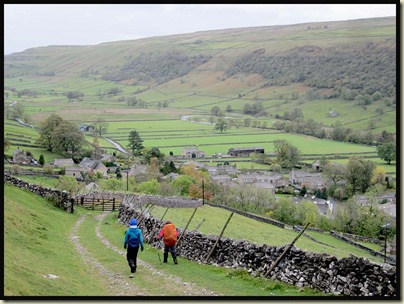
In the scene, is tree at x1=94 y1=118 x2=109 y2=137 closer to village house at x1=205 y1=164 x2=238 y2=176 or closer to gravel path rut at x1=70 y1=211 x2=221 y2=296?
village house at x1=205 y1=164 x2=238 y2=176

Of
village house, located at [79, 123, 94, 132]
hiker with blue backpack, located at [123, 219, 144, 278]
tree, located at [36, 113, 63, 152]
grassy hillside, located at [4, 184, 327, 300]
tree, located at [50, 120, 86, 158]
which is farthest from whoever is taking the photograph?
village house, located at [79, 123, 94, 132]

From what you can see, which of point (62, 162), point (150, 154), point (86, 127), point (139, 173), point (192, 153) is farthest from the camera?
point (86, 127)

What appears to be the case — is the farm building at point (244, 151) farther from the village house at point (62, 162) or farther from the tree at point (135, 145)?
the village house at point (62, 162)

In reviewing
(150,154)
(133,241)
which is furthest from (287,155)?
(133,241)

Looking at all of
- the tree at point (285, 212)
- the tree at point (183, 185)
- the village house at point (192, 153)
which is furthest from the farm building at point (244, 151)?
the tree at point (285, 212)

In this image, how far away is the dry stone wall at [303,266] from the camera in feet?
34.4

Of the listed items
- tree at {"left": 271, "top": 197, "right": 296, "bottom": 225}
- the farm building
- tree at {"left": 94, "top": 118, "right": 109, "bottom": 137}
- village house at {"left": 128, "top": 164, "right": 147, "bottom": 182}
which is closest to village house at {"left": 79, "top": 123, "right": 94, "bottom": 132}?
tree at {"left": 94, "top": 118, "right": 109, "bottom": 137}

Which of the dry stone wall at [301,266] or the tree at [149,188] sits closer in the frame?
the dry stone wall at [301,266]

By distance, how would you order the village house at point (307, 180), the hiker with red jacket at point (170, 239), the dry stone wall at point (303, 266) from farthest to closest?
1. the village house at point (307, 180)
2. the hiker with red jacket at point (170, 239)
3. the dry stone wall at point (303, 266)

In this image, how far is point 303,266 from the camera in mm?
12023

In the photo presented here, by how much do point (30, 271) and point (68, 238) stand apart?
842 cm

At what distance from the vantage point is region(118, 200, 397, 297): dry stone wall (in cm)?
1048

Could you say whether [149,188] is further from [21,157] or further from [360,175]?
[360,175]

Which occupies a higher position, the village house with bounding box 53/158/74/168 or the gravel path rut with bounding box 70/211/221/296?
the gravel path rut with bounding box 70/211/221/296
